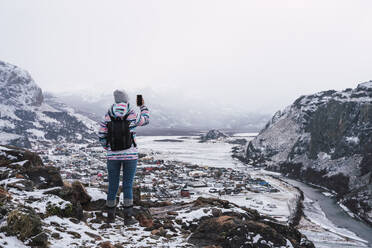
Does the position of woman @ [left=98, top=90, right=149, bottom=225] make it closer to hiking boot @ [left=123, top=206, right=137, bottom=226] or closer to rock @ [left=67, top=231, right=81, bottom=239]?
hiking boot @ [left=123, top=206, right=137, bottom=226]

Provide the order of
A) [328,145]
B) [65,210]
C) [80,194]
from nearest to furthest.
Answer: [65,210] → [80,194] → [328,145]

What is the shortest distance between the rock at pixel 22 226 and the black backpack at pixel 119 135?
9.99 ft

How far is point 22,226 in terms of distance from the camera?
7.22 meters

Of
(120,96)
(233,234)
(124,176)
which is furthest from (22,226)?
(233,234)

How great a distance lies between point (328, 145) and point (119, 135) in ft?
469

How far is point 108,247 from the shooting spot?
8.07m

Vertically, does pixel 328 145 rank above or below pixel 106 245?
below

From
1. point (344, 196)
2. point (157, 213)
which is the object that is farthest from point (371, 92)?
point (157, 213)

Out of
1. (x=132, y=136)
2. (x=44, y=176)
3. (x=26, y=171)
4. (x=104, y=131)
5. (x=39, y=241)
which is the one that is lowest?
(x=39, y=241)

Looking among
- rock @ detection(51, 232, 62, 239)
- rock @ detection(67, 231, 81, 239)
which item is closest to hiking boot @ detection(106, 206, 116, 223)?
rock @ detection(67, 231, 81, 239)

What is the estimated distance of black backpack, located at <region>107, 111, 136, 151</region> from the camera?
29.6ft

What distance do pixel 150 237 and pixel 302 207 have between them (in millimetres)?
71143

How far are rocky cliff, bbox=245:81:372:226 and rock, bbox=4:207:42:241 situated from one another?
78510 mm

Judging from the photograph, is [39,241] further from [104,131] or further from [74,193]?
[74,193]
